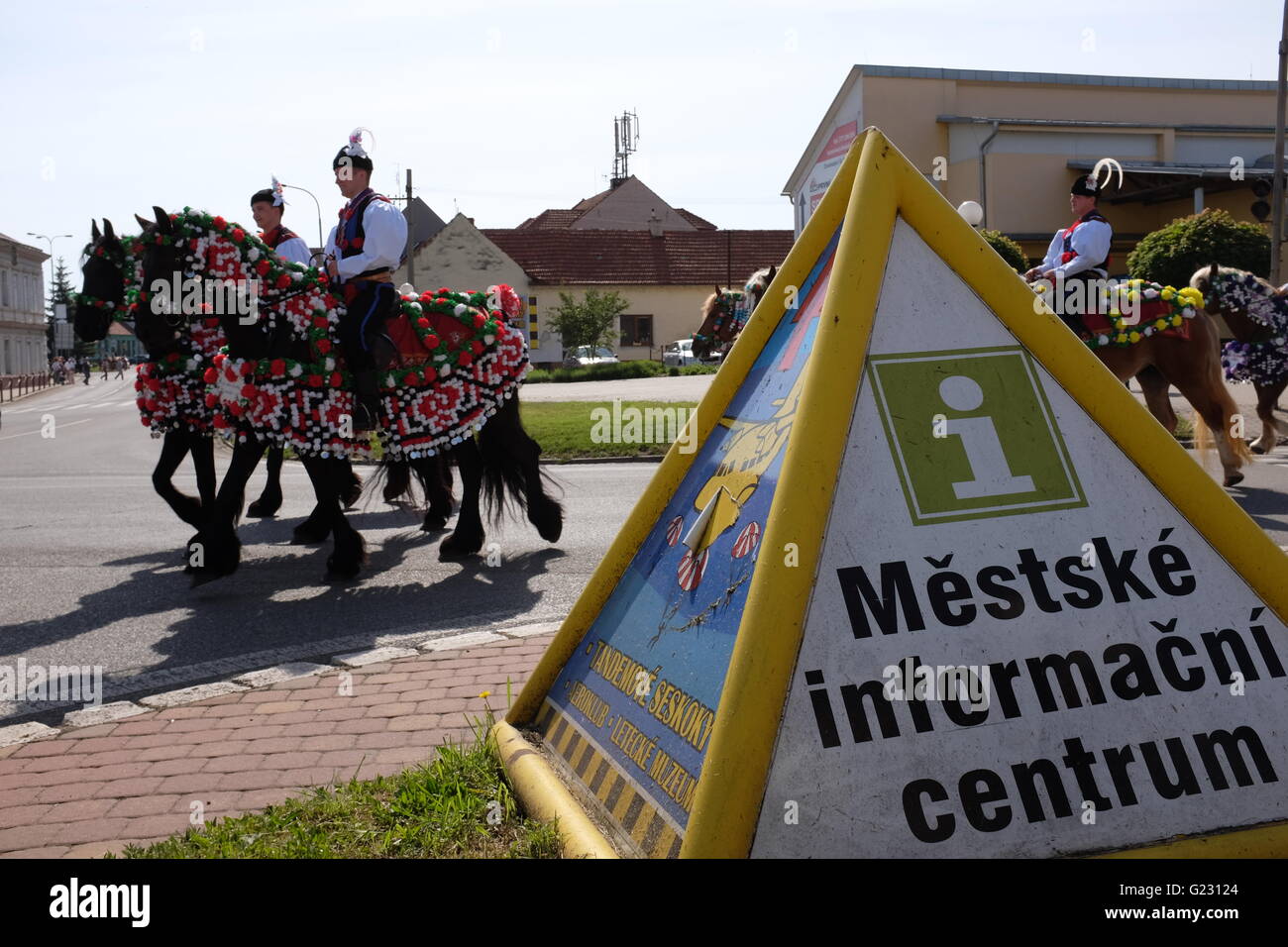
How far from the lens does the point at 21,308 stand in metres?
87.8

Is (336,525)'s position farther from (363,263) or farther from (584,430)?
(584,430)

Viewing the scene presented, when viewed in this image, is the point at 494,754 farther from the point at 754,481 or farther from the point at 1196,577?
the point at 1196,577

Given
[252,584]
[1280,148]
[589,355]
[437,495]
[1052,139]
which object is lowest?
[252,584]

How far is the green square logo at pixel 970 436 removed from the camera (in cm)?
275

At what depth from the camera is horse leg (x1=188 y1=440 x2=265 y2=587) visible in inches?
292

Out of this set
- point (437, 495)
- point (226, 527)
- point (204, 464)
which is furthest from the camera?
point (437, 495)

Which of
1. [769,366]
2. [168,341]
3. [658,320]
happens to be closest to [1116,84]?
[658,320]

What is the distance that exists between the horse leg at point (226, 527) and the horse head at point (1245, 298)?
29.7ft

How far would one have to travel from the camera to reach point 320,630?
647 centimetres

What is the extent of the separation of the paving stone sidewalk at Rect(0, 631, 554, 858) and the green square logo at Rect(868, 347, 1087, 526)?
204 centimetres

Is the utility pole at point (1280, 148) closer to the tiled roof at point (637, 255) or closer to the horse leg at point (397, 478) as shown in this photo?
the horse leg at point (397, 478)

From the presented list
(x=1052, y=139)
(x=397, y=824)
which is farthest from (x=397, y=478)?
(x=1052, y=139)

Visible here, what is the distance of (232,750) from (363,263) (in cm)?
415
